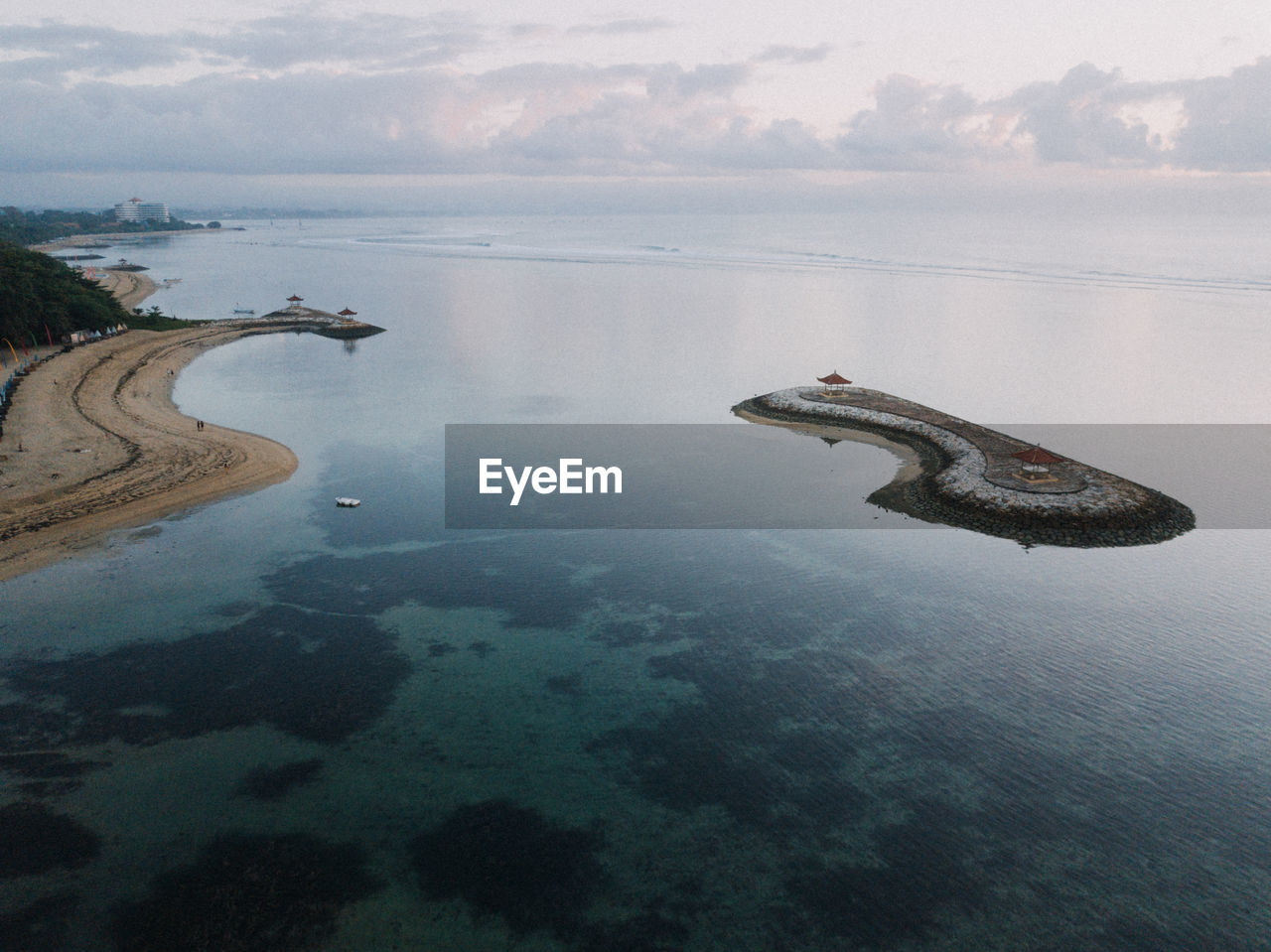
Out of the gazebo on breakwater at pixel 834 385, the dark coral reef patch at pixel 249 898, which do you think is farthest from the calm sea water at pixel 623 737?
the gazebo on breakwater at pixel 834 385

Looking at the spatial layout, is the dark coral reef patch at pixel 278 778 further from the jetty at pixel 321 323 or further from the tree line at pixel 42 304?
the jetty at pixel 321 323

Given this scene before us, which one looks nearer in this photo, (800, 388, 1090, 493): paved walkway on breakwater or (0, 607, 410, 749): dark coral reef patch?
(0, 607, 410, 749): dark coral reef patch

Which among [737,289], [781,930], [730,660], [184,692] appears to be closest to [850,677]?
[730,660]

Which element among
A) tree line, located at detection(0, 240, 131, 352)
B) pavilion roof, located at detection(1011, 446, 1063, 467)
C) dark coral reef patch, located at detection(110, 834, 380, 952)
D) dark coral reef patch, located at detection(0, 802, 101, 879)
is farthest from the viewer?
tree line, located at detection(0, 240, 131, 352)

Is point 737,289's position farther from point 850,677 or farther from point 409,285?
point 850,677

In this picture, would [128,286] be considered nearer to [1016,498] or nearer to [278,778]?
[278,778]

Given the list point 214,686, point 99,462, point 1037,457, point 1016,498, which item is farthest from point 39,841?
point 1037,457
